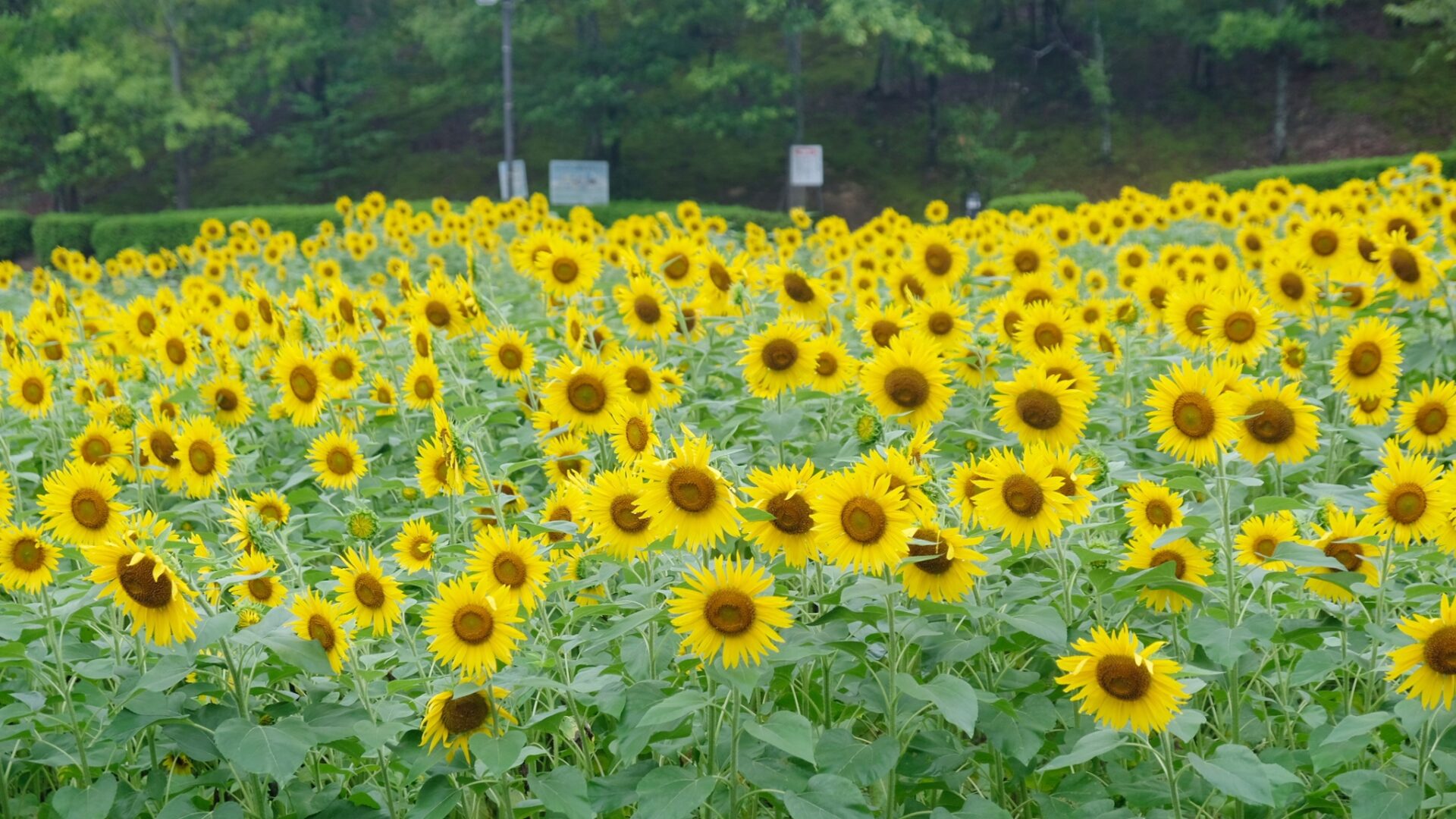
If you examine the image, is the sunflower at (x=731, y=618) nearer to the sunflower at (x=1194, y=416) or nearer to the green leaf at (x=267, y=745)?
the green leaf at (x=267, y=745)

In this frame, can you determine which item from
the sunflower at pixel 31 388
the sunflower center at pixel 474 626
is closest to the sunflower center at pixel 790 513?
the sunflower center at pixel 474 626

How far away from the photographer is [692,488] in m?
2.13

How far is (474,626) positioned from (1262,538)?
5.00ft

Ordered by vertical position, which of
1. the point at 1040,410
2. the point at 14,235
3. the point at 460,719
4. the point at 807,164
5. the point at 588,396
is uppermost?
the point at 1040,410

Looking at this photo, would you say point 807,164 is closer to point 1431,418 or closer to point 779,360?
point 779,360

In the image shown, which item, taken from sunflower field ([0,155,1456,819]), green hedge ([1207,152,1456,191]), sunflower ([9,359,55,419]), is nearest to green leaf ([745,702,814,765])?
sunflower field ([0,155,1456,819])

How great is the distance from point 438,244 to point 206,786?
6627mm

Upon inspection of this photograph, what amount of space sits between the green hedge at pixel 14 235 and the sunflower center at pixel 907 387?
86.1ft

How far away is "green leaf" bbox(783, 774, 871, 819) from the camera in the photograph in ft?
6.63

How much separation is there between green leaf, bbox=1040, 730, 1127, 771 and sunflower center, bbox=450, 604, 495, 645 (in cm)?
96

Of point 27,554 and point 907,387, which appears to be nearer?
point 27,554

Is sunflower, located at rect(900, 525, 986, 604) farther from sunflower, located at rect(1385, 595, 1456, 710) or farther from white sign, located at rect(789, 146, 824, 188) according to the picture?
white sign, located at rect(789, 146, 824, 188)

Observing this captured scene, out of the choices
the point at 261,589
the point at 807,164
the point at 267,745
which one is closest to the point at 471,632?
the point at 267,745

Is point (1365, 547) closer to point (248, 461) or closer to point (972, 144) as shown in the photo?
point (248, 461)
